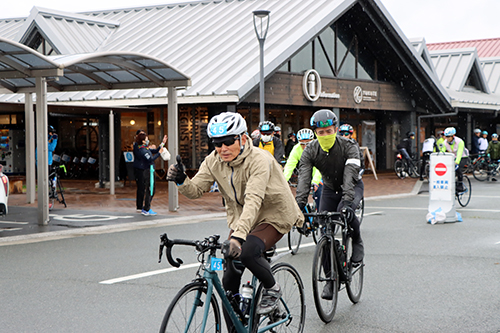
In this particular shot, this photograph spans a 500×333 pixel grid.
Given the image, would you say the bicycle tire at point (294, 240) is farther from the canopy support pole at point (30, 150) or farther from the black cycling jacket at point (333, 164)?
the canopy support pole at point (30, 150)

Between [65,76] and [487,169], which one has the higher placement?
[65,76]

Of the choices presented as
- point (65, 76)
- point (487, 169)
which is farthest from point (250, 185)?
point (487, 169)

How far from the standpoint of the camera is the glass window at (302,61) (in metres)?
25.8

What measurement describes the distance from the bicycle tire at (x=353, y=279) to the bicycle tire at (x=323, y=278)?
0.34m

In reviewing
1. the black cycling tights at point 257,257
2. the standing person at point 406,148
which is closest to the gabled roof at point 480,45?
the standing person at point 406,148

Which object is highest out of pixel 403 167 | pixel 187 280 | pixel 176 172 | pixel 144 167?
pixel 176 172

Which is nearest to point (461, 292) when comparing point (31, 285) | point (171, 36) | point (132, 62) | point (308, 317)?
point (308, 317)

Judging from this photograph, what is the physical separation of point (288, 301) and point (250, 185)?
1130 millimetres

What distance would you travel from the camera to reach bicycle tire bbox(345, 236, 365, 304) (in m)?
5.99

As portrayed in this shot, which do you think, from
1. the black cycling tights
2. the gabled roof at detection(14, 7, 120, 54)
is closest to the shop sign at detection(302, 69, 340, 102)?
the gabled roof at detection(14, 7, 120, 54)

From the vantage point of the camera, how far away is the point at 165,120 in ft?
85.7

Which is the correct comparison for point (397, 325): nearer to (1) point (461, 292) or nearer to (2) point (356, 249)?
(2) point (356, 249)

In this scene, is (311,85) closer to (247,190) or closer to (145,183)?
(145,183)

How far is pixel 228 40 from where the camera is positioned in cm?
2519
